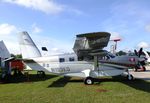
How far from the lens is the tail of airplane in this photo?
68.7ft

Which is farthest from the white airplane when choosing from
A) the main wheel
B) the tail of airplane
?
the tail of airplane

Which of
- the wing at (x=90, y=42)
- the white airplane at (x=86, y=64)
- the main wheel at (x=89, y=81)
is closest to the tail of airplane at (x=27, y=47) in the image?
the white airplane at (x=86, y=64)

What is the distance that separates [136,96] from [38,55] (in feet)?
37.6

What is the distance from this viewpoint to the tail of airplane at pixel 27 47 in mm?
20938

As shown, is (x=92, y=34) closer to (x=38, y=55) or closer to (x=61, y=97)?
(x=61, y=97)

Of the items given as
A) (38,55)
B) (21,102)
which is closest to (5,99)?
(21,102)

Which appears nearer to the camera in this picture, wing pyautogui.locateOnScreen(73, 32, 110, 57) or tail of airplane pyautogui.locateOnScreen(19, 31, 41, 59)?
wing pyautogui.locateOnScreen(73, 32, 110, 57)

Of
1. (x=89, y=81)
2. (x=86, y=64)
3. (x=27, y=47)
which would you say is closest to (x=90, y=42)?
(x=89, y=81)

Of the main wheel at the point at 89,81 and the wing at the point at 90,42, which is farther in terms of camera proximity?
the main wheel at the point at 89,81

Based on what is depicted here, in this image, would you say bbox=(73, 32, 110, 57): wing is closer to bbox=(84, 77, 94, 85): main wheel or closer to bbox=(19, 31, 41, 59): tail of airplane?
bbox=(84, 77, 94, 85): main wheel

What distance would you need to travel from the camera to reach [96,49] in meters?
17.1

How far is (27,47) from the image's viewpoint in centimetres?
2131

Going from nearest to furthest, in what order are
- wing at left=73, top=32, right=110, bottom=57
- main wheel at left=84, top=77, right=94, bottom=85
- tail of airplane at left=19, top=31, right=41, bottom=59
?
wing at left=73, top=32, right=110, bottom=57, main wheel at left=84, top=77, right=94, bottom=85, tail of airplane at left=19, top=31, right=41, bottom=59

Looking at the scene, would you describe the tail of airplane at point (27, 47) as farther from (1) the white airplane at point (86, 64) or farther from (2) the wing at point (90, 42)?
(2) the wing at point (90, 42)
